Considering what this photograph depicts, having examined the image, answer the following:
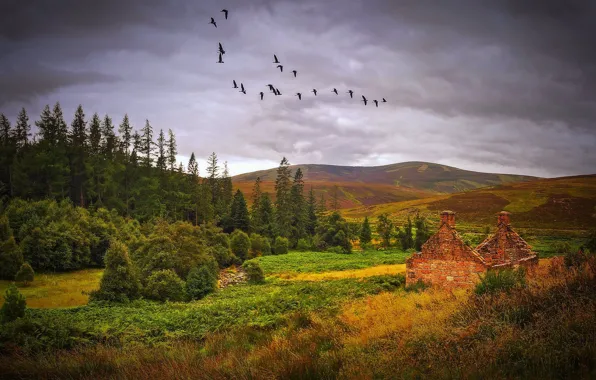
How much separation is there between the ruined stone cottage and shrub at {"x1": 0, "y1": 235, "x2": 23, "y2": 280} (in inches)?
1414

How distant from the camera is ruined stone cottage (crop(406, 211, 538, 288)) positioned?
16016 mm

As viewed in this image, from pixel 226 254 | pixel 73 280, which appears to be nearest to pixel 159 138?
pixel 226 254

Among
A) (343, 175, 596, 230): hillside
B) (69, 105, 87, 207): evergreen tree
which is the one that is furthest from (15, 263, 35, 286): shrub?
(343, 175, 596, 230): hillside

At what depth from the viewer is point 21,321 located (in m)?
15.3

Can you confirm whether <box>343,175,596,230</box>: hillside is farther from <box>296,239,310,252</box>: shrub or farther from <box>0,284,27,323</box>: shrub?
<box>0,284,27,323</box>: shrub

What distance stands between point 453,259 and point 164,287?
2390 cm

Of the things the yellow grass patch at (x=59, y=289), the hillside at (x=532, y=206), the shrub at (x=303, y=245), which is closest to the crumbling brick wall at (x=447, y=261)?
the yellow grass patch at (x=59, y=289)

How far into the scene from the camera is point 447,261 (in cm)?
1644

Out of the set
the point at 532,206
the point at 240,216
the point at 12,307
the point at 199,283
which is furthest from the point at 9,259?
the point at 532,206

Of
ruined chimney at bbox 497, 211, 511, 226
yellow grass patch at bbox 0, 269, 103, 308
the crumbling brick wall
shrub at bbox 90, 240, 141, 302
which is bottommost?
yellow grass patch at bbox 0, 269, 103, 308

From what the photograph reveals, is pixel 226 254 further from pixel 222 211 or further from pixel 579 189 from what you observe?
pixel 579 189

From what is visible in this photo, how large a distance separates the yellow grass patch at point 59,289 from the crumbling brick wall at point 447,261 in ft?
85.1

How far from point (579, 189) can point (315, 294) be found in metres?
106

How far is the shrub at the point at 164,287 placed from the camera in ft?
96.7
